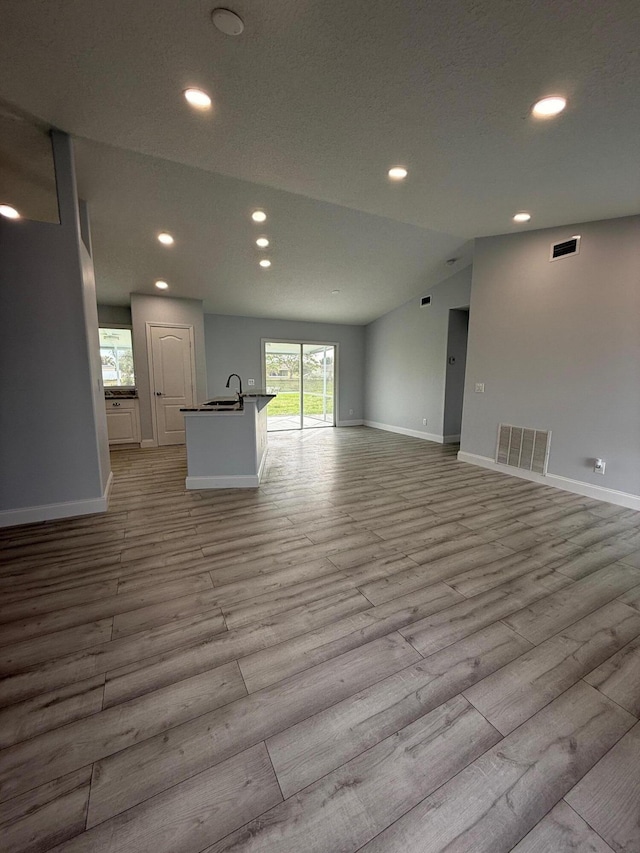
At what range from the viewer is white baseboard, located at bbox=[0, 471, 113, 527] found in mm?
2885

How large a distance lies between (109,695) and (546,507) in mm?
3719

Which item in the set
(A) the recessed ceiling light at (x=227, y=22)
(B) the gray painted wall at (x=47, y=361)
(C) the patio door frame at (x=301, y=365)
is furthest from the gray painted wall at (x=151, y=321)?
(A) the recessed ceiling light at (x=227, y=22)

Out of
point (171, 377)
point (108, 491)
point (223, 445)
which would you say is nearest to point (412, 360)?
point (223, 445)

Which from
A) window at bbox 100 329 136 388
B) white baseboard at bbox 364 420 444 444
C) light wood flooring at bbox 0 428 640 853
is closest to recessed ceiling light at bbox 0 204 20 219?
light wood flooring at bbox 0 428 640 853

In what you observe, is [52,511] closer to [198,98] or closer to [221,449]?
[221,449]

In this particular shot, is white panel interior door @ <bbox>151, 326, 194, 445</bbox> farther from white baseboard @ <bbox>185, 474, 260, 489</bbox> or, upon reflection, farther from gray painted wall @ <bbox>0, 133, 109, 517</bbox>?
gray painted wall @ <bbox>0, 133, 109, 517</bbox>

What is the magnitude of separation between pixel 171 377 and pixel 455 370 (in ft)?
17.1

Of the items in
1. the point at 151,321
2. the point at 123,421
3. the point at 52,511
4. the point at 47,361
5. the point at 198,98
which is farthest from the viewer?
the point at 123,421

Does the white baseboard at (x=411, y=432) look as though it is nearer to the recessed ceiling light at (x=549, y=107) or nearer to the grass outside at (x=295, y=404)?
the grass outside at (x=295, y=404)

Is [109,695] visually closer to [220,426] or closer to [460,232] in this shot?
[220,426]

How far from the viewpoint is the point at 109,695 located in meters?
1.38

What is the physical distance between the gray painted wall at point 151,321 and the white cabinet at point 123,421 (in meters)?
0.12

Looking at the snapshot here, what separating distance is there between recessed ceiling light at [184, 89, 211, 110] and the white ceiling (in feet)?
0.18

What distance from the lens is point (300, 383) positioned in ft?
26.0
